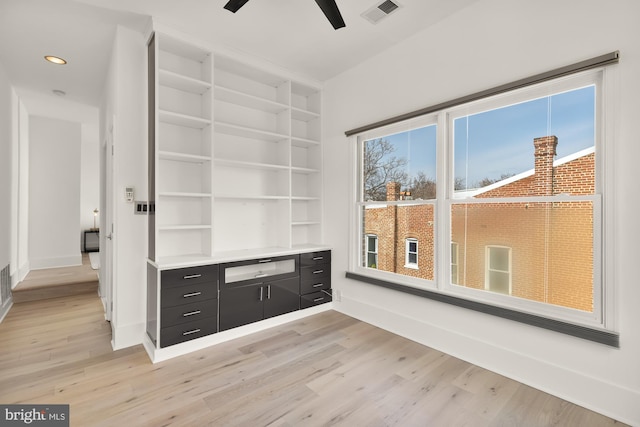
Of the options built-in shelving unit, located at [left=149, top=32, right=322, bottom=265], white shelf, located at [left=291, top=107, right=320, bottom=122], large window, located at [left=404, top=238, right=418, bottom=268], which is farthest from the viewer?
white shelf, located at [left=291, top=107, right=320, bottom=122]

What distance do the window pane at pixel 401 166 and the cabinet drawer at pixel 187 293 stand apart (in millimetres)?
1920

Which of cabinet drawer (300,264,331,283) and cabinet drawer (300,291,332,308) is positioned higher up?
cabinet drawer (300,264,331,283)

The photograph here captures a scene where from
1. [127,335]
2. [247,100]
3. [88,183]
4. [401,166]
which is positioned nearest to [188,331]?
[127,335]

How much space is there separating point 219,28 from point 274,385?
303cm

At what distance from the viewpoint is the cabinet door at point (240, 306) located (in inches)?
115

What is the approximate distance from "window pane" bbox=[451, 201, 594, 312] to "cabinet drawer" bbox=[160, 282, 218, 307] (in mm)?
2226

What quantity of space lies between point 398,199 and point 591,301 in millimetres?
1717

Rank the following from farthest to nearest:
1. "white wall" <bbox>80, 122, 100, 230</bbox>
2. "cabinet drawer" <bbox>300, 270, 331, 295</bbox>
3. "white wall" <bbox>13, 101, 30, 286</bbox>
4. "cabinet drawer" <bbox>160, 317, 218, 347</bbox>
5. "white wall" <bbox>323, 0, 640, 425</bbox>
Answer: "white wall" <bbox>80, 122, 100, 230</bbox> < "white wall" <bbox>13, 101, 30, 286</bbox> < "cabinet drawer" <bbox>300, 270, 331, 295</bbox> < "cabinet drawer" <bbox>160, 317, 218, 347</bbox> < "white wall" <bbox>323, 0, 640, 425</bbox>

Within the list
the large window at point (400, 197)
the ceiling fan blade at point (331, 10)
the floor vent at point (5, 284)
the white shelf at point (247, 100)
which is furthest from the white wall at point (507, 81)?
the floor vent at point (5, 284)

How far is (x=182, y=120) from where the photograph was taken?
297cm

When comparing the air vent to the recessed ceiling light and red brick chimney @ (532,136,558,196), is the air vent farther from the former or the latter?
the recessed ceiling light

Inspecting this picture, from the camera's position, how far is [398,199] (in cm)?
326

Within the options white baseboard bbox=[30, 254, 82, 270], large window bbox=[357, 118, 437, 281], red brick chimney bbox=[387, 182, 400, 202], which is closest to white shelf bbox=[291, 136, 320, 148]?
large window bbox=[357, 118, 437, 281]

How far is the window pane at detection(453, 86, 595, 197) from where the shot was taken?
6.74 ft
